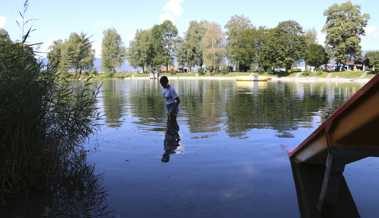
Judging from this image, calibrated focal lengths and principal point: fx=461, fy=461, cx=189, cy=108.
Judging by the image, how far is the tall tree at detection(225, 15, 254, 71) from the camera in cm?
10875

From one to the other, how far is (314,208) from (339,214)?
17.1 inches

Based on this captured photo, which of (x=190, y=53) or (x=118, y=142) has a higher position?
(x=190, y=53)

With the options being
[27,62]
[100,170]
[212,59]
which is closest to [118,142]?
[100,170]

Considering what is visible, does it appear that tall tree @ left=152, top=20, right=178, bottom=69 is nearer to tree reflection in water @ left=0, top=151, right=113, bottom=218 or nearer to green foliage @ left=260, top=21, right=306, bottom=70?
green foliage @ left=260, top=21, right=306, bottom=70

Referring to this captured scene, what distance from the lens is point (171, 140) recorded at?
14.7 m

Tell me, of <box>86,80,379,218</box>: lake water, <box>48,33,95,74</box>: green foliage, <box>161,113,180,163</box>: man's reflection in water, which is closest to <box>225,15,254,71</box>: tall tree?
<box>86,80,379,218</box>: lake water

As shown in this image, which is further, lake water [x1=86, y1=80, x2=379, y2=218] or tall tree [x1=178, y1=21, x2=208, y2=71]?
tall tree [x1=178, y1=21, x2=208, y2=71]

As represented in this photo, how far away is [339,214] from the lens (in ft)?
24.3

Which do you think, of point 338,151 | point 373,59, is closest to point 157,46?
point 373,59

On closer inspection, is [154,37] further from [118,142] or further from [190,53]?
[118,142]

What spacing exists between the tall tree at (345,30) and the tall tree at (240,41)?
1917 cm

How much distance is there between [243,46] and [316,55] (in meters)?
18.3

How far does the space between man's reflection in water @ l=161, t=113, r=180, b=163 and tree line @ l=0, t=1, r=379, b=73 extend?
256ft

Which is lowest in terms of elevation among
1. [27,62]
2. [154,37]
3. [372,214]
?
[372,214]
